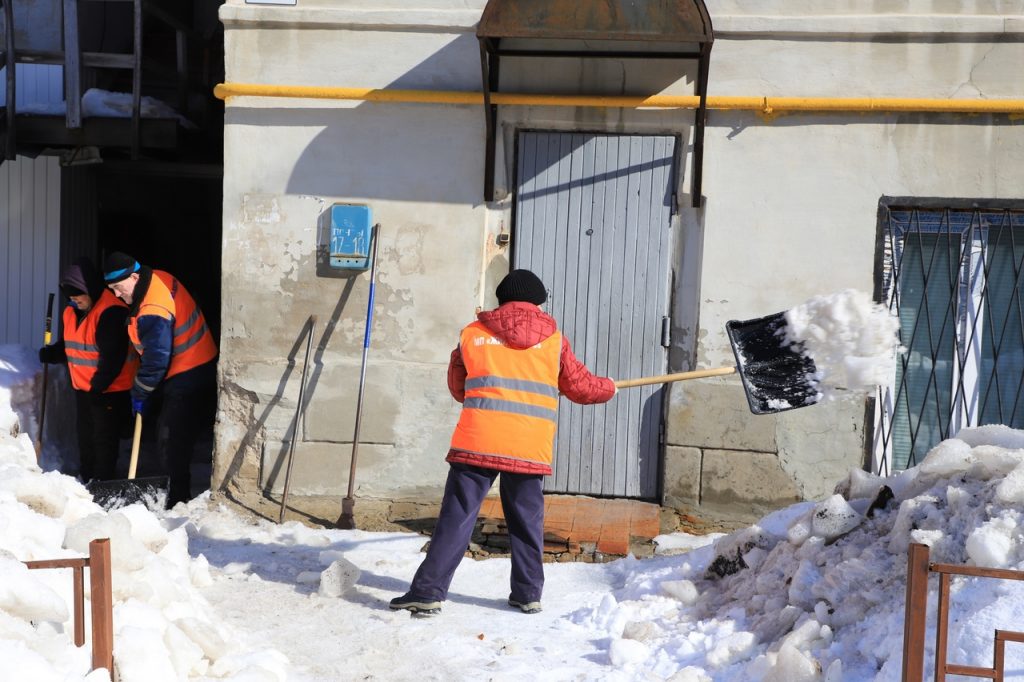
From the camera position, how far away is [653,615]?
5043 mm

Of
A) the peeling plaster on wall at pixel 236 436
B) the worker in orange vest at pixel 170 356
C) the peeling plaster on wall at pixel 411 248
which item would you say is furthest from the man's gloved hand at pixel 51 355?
the peeling plaster on wall at pixel 411 248

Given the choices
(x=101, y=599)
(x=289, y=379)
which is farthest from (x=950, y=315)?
(x=101, y=599)

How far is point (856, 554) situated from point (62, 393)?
599 cm

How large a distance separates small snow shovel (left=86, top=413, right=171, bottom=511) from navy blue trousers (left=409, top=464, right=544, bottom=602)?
2306 mm

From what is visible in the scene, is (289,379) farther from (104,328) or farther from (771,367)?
(771,367)

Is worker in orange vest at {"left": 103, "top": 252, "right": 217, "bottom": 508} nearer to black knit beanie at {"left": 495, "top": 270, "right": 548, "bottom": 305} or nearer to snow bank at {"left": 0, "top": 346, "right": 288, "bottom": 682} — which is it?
snow bank at {"left": 0, "top": 346, "right": 288, "bottom": 682}

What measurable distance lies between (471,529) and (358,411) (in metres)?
2.07

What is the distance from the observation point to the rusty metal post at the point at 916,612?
3.29 meters

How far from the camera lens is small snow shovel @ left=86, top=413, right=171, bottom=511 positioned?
6461 mm

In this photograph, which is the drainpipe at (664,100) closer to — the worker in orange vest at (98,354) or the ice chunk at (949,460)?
the worker in orange vest at (98,354)

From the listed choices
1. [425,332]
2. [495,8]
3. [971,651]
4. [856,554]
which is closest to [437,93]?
[495,8]

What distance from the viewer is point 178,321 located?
7.18m

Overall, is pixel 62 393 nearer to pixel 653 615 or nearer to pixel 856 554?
pixel 653 615

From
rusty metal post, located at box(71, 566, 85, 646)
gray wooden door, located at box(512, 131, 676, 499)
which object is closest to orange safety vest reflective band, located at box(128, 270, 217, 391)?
gray wooden door, located at box(512, 131, 676, 499)
